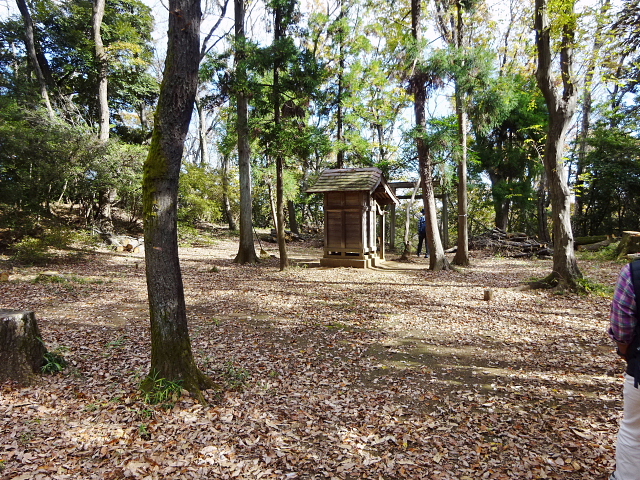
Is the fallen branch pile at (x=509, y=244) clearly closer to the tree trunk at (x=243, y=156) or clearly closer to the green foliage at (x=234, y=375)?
the tree trunk at (x=243, y=156)

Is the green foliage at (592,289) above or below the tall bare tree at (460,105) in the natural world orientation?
below

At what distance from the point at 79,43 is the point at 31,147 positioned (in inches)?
480

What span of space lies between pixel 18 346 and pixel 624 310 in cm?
581

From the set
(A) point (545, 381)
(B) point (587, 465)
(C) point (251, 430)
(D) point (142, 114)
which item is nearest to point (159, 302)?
(C) point (251, 430)

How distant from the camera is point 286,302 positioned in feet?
29.4

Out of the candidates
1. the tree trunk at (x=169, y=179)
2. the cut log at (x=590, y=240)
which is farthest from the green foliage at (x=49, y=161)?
the cut log at (x=590, y=240)

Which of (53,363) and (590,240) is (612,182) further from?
(53,363)

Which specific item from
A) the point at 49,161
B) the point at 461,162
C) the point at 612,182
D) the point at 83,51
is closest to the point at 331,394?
the point at 461,162

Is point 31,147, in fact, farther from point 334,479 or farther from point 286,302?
point 334,479

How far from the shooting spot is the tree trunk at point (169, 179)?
3.84 m

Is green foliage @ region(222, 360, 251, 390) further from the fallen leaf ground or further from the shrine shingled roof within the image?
the shrine shingled roof

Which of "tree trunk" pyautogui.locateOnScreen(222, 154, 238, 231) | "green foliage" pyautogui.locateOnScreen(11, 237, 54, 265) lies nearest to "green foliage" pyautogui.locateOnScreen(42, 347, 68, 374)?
"green foliage" pyautogui.locateOnScreen(11, 237, 54, 265)

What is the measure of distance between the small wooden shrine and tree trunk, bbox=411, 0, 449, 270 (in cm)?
197

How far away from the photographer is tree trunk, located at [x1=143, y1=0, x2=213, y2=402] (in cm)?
384
